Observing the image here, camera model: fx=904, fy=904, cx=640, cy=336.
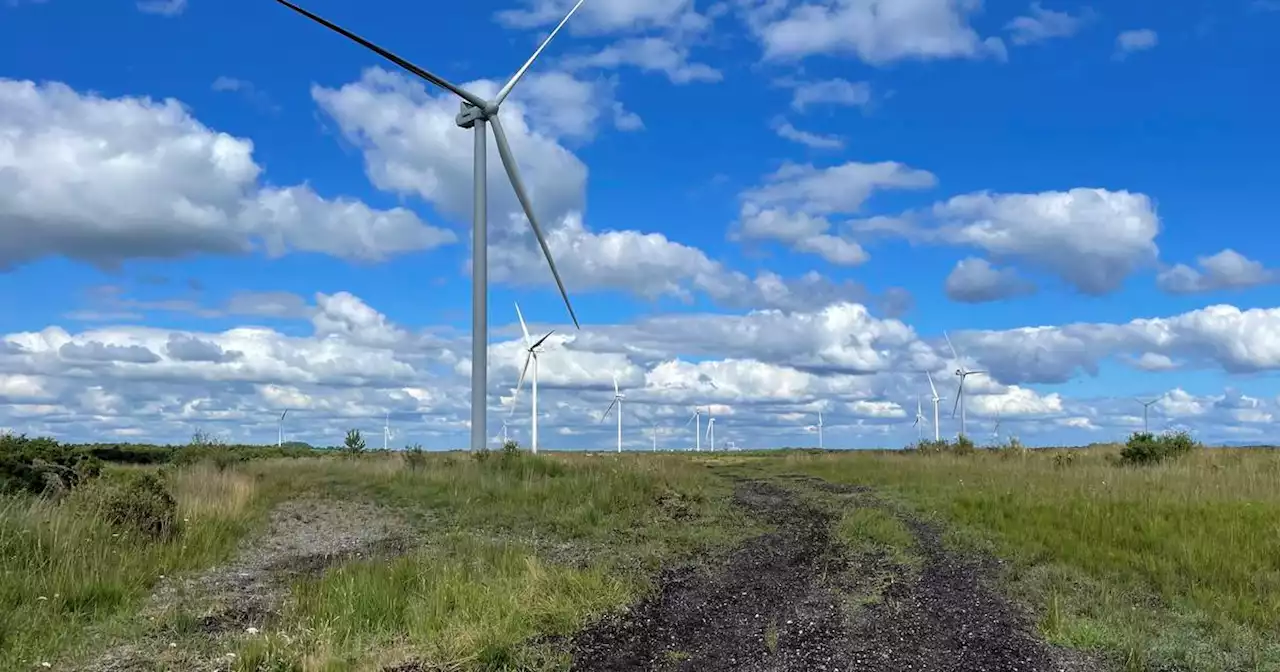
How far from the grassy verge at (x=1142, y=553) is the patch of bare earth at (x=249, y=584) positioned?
330 inches

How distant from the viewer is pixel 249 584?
11938 millimetres

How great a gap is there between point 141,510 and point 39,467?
6394 mm

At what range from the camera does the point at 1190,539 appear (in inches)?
519

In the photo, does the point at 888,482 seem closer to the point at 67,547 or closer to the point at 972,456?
the point at 972,456

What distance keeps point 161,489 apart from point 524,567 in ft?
27.8

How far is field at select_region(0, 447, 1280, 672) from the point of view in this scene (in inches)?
331

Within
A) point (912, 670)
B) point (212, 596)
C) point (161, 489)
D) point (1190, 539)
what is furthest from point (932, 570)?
point (161, 489)

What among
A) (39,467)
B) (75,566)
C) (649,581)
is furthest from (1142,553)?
(39,467)

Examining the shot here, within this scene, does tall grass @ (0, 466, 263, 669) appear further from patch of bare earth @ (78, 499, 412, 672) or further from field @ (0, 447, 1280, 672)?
patch of bare earth @ (78, 499, 412, 672)

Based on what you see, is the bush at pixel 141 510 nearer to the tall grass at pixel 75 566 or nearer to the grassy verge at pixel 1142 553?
the tall grass at pixel 75 566

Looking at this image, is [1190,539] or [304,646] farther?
[1190,539]

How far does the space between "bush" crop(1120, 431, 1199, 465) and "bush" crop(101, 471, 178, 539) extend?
27.7 metres

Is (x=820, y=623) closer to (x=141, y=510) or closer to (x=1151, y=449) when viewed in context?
(x=141, y=510)

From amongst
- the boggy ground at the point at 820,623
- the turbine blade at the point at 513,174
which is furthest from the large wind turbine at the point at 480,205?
the boggy ground at the point at 820,623
